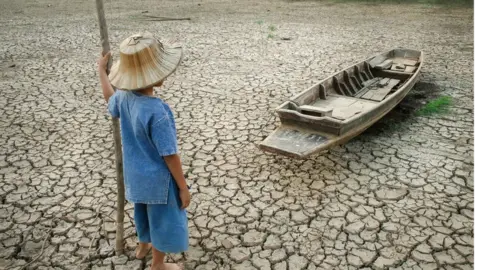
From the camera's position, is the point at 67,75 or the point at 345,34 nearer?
the point at 67,75

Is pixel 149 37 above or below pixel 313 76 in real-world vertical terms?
above

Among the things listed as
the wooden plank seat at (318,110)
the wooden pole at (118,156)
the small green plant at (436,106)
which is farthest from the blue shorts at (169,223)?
the small green plant at (436,106)

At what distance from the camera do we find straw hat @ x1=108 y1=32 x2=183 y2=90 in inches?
80.8

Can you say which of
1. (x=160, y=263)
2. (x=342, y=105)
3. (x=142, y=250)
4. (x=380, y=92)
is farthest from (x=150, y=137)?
(x=380, y=92)

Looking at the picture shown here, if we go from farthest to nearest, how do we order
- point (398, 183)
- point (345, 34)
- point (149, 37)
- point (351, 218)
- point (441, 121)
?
point (345, 34) → point (441, 121) → point (398, 183) → point (351, 218) → point (149, 37)

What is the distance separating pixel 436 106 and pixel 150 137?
5.06 m

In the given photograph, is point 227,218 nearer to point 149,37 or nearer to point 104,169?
point 104,169

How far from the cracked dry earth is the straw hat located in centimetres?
153

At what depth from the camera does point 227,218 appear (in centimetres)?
342

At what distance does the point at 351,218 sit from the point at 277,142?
3.74 feet

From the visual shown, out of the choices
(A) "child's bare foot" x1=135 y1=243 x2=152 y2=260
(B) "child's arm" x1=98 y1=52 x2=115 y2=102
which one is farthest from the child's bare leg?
(B) "child's arm" x1=98 y1=52 x2=115 y2=102

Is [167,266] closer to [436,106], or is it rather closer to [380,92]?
[380,92]

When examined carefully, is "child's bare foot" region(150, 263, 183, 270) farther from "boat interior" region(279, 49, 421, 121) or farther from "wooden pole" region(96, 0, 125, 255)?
"boat interior" region(279, 49, 421, 121)

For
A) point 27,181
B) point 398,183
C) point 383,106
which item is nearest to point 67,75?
point 27,181
